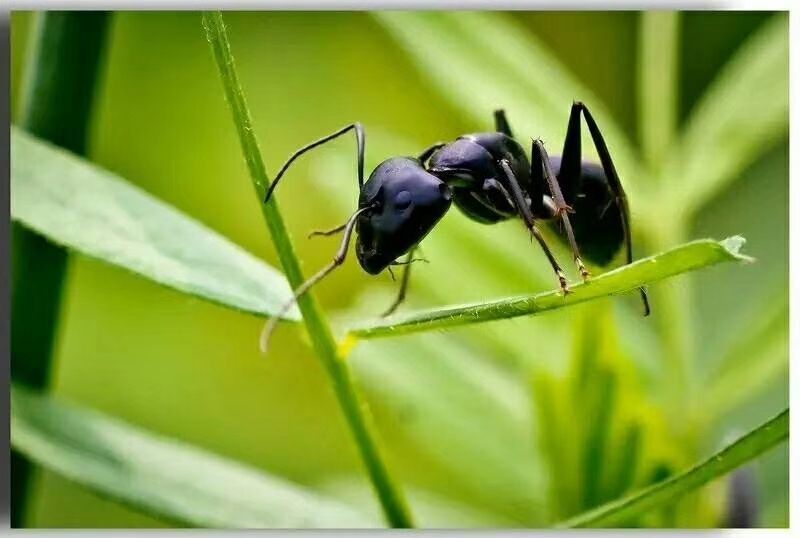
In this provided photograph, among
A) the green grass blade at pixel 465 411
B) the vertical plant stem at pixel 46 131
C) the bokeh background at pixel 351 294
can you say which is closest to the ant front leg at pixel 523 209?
the bokeh background at pixel 351 294

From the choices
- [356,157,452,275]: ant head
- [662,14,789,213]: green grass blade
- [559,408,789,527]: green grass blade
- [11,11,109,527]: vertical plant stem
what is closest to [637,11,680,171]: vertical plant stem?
[662,14,789,213]: green grass blade

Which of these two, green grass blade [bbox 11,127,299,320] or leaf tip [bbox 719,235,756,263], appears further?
green grass blade [bbox 11,127,299,320]

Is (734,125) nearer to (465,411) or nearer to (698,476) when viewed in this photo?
(465,411)

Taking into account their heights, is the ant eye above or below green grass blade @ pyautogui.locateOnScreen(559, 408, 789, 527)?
above

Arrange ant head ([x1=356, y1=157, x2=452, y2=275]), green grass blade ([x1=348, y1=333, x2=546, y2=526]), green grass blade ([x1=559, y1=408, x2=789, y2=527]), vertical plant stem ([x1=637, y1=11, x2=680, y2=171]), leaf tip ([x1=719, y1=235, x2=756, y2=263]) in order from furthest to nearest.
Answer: vertical plant stem ([x1=637, y1=11, x2=680, y2=171]) → green grass blade ([x1=348, y1=333, x2=546, y2=526]) → ant head ([x1=356, y1=157, x2=452, y2=275]) → green grass blade ([x1=559, y1=408, x2=789, y2=527]) → leaf tip ([x1=719, y1=235, x2=756, y2=263])

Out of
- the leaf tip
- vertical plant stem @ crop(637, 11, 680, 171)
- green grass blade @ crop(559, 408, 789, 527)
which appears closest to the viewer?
the leaf tip

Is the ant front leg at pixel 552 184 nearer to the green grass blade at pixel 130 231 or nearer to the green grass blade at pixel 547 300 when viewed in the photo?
the green grass blade at pixel 547 300

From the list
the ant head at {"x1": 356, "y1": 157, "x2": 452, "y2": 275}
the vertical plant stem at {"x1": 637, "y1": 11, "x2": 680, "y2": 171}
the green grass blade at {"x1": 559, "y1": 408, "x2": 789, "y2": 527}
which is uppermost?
the vertical plant stem at {"x1": 637, "y1": 11, "x2": 680, "y2": 171}

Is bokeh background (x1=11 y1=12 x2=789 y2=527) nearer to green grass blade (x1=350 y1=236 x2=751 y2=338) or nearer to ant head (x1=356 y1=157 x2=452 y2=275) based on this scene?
ant head (x1=356 y1=157 x2=452 y2=275)
